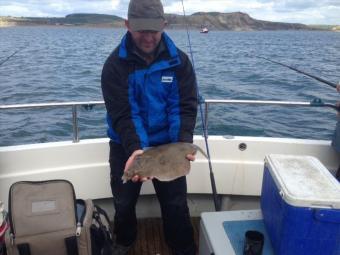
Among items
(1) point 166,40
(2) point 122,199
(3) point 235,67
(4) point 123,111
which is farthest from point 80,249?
(3) point 235,67

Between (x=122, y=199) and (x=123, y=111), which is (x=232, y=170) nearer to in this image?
(x=122, y=199)

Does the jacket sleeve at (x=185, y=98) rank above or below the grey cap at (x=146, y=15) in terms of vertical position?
below

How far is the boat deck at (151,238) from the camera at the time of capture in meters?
3.36

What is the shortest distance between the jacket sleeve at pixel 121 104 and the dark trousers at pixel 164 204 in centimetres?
24

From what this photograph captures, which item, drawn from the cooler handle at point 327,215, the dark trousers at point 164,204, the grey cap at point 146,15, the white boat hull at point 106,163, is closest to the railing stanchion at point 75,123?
the white boat hull at point 106,163

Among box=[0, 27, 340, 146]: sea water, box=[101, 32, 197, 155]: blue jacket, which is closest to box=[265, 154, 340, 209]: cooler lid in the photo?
box=[101, 32, 197, 155]: blue jacket

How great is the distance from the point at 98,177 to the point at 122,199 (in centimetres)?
67

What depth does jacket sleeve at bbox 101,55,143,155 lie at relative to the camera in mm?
2682

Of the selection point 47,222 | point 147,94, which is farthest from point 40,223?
point 147,94

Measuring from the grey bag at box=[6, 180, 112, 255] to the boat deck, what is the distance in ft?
2.89

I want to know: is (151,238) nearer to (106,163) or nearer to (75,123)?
(106,163)

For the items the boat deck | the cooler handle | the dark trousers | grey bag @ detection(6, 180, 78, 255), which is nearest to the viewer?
the cooler handle

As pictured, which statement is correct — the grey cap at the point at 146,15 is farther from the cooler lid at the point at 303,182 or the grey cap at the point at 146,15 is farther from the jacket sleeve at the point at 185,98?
the cooler lid at the point at 303,182

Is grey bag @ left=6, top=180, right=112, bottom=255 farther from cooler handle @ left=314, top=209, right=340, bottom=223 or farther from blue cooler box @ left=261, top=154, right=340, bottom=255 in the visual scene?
cooler handle @ left=314, top=209, right=340, bottom=223
